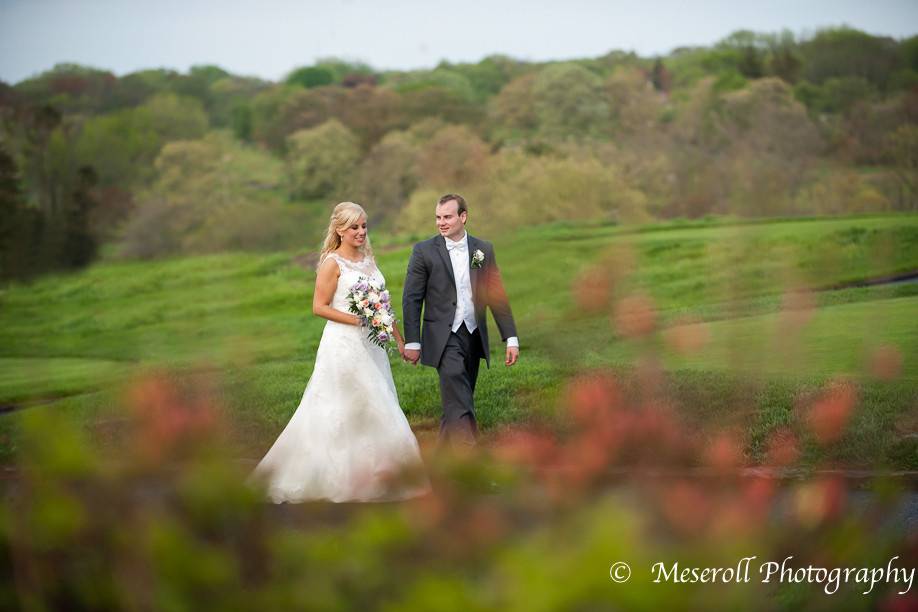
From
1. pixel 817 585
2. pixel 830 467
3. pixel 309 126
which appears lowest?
pixel 830 467

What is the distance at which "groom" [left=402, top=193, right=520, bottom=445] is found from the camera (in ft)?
29.5

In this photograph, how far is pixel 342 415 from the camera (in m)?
8.66

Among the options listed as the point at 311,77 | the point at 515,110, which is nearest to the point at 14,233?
the point at 515,110

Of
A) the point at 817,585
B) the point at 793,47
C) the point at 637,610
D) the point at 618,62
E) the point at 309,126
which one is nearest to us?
the point at 637,610

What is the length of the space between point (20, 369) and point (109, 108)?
4778 cm

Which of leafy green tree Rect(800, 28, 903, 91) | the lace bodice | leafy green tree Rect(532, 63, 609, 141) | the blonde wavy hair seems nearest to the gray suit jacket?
the lace bodice

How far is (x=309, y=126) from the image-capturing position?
63562mm

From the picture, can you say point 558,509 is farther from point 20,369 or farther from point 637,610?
point 20,369

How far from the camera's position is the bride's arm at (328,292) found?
8914 millimetres

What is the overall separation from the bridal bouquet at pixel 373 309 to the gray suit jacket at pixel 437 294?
0.24 metres

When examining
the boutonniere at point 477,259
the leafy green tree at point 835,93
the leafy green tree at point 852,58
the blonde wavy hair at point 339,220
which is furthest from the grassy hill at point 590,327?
the leafy green tree at point 852,58

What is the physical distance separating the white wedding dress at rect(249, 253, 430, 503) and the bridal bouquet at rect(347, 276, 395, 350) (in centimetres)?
11

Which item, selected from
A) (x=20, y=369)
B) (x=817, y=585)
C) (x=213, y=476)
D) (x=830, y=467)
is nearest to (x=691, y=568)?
(x=817, y=585)

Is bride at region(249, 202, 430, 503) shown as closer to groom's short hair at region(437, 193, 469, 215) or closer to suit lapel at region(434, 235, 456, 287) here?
suit lapel at region(434, 235, 456, 287)
